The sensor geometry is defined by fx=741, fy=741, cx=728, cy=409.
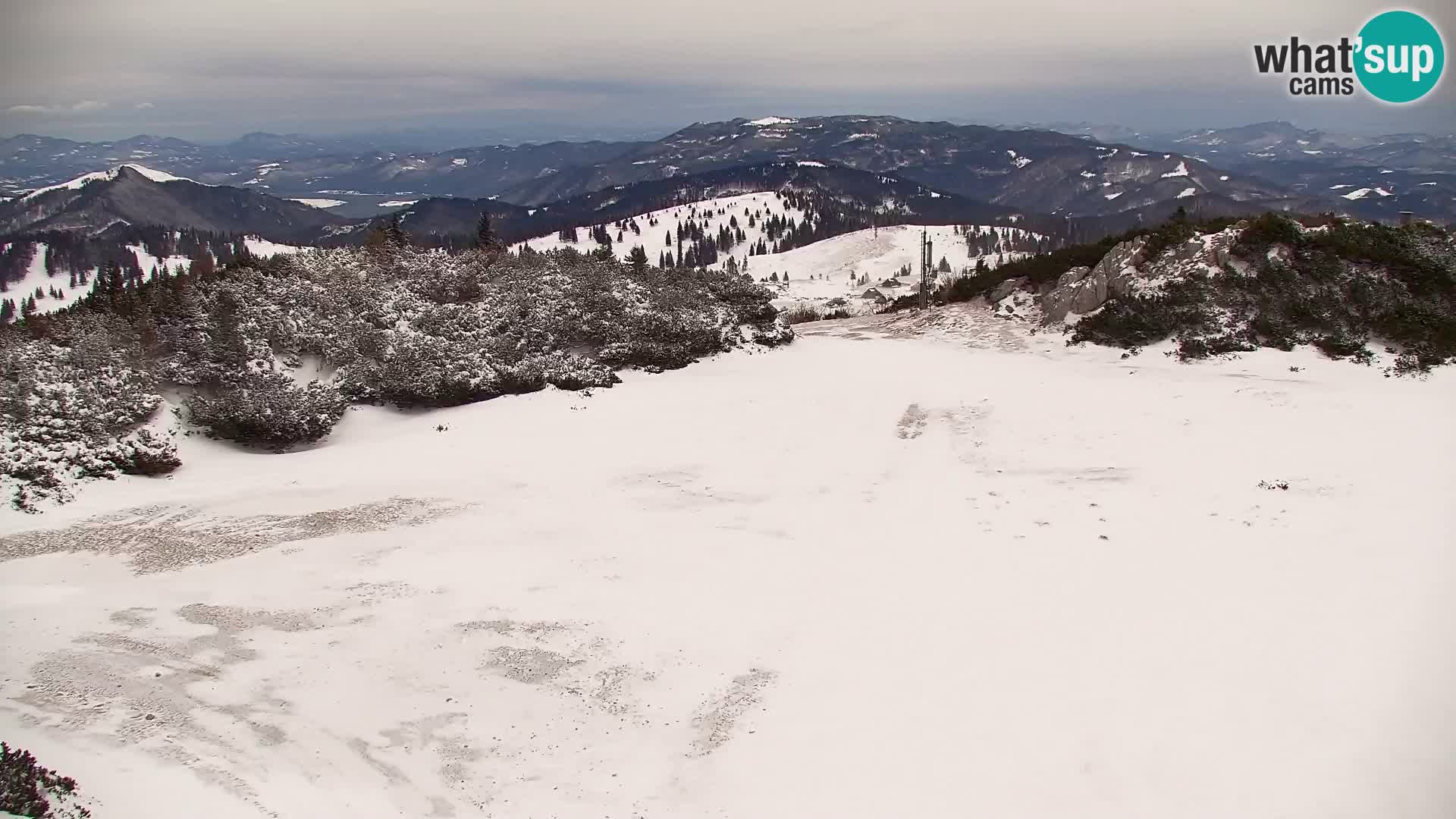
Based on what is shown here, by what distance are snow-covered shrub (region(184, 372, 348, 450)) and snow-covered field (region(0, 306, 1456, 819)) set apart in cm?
56

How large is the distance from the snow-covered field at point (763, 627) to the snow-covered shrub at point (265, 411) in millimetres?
555

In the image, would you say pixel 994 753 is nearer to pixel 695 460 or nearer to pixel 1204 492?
pixel 1204 492

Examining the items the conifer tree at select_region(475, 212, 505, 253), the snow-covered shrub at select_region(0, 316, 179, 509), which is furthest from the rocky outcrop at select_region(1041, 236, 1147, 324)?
the snow-covered shrub at select_region(0, 316, 179, 509)

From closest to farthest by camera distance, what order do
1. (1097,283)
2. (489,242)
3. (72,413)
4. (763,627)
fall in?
(763,627) → (72,413) → (1097,283) → (489,242)

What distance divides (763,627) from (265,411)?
1160cm

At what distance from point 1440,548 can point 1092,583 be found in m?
4.47

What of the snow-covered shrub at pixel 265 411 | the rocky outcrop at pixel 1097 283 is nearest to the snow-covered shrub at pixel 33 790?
the snow-covered shrub at pixel 265 411

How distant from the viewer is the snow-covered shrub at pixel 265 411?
48.5ft

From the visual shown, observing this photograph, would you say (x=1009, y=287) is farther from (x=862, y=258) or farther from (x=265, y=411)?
(x=862, y=258)

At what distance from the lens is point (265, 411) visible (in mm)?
14844

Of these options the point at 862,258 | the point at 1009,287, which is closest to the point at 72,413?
the point at 1009,287

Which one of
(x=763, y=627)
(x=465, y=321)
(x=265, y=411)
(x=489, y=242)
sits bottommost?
(x=763, y=627)

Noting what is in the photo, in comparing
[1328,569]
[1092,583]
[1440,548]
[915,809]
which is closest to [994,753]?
[915,809]

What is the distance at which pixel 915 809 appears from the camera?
637 cm
